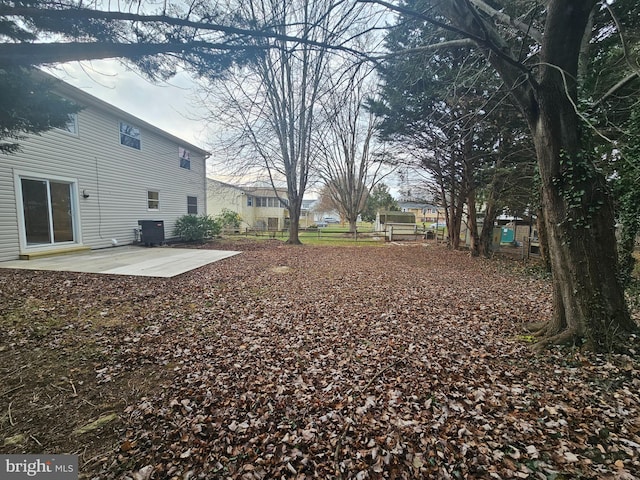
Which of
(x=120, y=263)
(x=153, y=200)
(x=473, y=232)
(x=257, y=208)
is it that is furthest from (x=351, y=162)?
(x=120, y=263)

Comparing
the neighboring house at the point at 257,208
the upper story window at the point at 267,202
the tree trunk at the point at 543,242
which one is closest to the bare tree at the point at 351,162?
the neighboring house at the point at 257,208

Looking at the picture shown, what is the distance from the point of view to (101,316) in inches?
157

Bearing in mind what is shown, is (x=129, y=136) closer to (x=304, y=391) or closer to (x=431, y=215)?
(x=304, y=391)

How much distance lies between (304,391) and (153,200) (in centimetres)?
1283

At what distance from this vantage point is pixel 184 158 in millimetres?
14188

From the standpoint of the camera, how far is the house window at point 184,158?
547 inches

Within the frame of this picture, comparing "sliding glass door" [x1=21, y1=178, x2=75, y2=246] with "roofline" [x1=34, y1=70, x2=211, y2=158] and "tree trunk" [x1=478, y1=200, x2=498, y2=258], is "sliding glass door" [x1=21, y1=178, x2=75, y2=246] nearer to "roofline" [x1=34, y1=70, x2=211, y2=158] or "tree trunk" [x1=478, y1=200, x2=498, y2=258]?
"roofline" [x1=34, y1=70, x2=211, y2=158]

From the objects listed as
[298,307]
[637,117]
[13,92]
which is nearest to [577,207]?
[637,117]

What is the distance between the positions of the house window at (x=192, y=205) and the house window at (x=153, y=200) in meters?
2.21

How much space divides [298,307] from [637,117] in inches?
224

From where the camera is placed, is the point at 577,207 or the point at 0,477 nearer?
the point at 0,477

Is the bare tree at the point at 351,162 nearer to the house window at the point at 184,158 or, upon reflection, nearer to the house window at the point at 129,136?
the house window at the point at 184,158

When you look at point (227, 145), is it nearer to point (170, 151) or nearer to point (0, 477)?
point (170, 151)

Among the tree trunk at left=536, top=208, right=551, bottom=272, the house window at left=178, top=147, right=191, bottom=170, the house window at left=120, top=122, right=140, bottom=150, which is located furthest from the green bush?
the tree trunk at left=536, top=208, right=551, bottom=272
